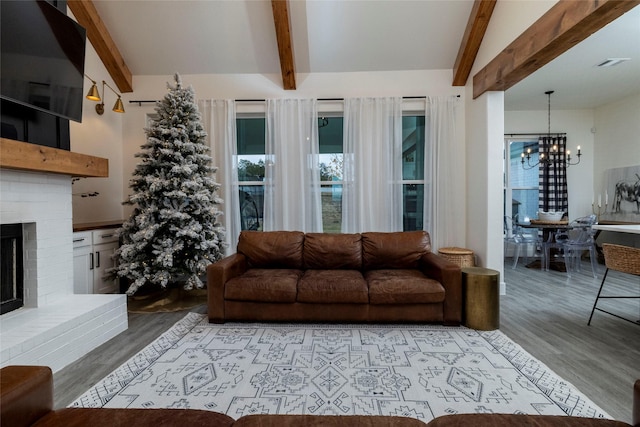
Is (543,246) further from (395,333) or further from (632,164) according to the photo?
(395,333)

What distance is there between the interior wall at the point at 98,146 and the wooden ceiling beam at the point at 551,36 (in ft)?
16.6

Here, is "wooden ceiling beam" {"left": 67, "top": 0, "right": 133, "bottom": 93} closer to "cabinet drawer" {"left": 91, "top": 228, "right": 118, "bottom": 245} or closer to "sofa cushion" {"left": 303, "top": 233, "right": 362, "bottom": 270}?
"cabinet drawer" {"left": 91, "top": 228, "right": 118, "bottom": 245}

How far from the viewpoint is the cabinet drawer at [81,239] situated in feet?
11.2

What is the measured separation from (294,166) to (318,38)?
174 centimetres

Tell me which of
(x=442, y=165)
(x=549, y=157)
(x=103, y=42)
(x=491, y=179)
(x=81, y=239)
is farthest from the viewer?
(x=549, y=157)

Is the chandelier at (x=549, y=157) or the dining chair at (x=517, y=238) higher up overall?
the chandelier at (x=549, y=157)

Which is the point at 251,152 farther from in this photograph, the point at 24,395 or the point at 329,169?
the point at 24,395

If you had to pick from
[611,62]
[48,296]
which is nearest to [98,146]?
[48,296]

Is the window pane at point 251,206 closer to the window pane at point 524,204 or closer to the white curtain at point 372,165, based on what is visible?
the white curtain at point 372,165

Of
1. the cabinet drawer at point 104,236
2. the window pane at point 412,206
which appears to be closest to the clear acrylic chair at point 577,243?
the window pane at point 412,206

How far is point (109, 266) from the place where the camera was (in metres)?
3.94

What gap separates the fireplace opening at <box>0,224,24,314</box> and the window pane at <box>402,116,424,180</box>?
444cm

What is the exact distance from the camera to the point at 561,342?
107 inches

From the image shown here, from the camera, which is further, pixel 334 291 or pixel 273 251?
pixel 273 251
